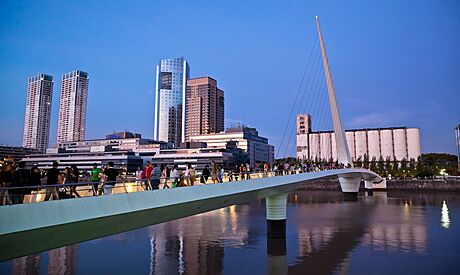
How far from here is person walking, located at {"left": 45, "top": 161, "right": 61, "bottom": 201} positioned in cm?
807

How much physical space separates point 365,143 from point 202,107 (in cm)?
8078

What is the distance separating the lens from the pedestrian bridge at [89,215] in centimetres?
741

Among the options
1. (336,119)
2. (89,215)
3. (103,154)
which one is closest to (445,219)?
(336,119)

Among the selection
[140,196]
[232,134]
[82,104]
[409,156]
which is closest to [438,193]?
[409,156]

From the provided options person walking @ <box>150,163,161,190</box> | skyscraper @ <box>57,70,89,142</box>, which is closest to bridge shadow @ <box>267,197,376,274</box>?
person walking @ <box>150,163,161,190</box>

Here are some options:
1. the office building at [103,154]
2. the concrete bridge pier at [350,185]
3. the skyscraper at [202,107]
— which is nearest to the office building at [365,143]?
the skyscraper at [202,107]

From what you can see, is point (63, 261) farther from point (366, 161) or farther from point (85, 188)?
point (366, 161)

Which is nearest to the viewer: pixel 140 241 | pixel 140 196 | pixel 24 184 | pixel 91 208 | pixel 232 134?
pixel 24 184

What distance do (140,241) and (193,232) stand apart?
15.3 ft

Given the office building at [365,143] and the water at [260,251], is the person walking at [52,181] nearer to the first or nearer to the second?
the water at [260,251]

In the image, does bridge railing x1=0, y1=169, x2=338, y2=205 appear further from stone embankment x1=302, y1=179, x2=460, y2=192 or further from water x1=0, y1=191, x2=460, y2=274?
stone embankment x1=302, y1=179, x2=460, y2=192

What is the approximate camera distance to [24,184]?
8062 mm

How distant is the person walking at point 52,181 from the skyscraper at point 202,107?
517ft

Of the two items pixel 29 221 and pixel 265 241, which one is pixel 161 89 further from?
pixel 29 221
